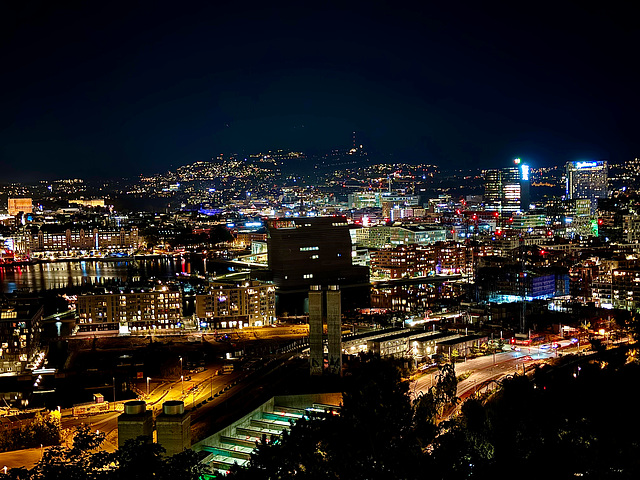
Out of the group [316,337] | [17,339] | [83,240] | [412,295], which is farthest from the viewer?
[83,240]

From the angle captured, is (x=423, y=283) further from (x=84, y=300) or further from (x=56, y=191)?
(x=56, y=191)

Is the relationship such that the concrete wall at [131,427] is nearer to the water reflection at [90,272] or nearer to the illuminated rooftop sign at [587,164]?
the water reflection at [90,272]

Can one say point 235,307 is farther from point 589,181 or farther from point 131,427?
point 589,181

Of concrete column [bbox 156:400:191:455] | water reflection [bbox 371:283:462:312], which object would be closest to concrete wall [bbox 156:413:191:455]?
concrete column [bbox 156:400:191:455]

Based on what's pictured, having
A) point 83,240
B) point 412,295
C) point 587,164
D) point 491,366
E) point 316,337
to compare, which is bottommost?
point 491,366

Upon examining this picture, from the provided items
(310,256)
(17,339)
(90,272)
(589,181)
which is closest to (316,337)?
(17,339)

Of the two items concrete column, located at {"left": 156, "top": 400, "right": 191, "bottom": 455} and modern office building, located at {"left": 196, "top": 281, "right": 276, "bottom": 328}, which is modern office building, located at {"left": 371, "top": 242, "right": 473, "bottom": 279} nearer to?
modern office building, located at {"left": 196, "top": 281, "right": 276, "bottom": 328}

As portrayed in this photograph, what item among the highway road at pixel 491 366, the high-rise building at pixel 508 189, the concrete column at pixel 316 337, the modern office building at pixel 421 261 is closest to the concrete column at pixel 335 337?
the concrete column at pixel 316 337

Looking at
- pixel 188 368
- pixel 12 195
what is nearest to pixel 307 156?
pixel 12 195
